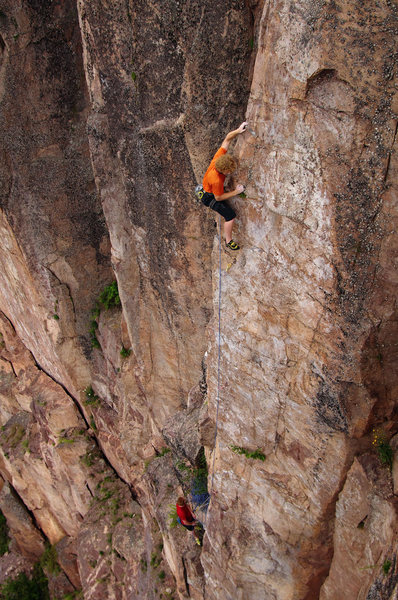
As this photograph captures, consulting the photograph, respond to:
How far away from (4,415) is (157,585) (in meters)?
10.3

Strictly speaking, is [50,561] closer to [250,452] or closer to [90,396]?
[90,396]

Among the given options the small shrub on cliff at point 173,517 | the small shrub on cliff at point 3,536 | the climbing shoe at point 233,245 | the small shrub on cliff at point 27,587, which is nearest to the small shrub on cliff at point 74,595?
the small shrub on cliff at point 27,587

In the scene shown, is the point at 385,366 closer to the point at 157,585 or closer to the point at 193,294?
the point at 193,294

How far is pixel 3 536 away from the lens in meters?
19.8

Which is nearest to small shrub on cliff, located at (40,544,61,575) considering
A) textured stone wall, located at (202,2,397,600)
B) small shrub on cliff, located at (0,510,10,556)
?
small shrub on cliff, located at (0,510,10,556)

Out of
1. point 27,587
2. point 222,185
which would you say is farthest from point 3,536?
point 222,185

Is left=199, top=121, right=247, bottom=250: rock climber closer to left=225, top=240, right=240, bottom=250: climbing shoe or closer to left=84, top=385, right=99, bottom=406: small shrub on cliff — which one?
left=225, top=240, right=240, bottom=250: climbing shoe

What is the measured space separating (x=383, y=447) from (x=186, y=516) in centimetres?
544

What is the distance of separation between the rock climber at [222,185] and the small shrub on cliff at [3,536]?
750 inches

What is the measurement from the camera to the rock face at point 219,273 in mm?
5168

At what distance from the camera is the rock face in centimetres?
517

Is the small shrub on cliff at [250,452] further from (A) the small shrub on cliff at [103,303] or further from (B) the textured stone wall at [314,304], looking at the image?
(A) the small shrub on cliff at [103,303]

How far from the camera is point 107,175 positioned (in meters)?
9.80

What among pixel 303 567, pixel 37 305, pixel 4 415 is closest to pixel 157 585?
pixel 303 567
